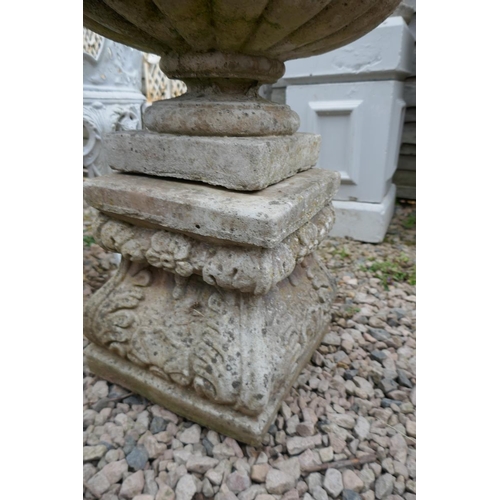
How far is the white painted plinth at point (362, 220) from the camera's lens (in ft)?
8.55

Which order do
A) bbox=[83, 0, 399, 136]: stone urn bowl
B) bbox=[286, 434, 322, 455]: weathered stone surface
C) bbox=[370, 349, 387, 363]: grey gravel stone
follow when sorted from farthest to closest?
bbox=[370, 349, 387, 363]: grey gravel stone, bbox=[286, 434, 322, 455]: weathered stone surface, bbox=[83, 0, 399, 136]: stone urn bowl

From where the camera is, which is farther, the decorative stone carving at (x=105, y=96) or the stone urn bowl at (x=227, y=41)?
the decorative stone carving at (x=105, y=96)

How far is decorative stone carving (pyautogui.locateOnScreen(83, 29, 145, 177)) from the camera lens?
207cm

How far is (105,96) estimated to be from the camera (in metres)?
2.13

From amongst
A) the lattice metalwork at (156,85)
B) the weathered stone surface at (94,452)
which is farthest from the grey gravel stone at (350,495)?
the lattice metalwork at (156,85)

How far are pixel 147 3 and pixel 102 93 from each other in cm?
135

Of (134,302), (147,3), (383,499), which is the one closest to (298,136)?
(147,3)

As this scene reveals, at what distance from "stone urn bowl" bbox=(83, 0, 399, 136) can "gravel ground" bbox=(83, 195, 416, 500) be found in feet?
3.11

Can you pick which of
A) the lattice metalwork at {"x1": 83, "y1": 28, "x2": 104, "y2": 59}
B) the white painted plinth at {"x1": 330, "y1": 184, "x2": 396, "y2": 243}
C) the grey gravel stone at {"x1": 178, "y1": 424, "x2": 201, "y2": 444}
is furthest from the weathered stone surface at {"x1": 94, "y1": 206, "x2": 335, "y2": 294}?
the lattice metalwork at {"x1": 83, "y1": 28, "x2": 104, "y2": 59}

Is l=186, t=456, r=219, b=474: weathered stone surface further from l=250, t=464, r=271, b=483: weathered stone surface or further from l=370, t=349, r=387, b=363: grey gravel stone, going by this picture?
l=370, t=349, r=387, b=363: grey gravel stone

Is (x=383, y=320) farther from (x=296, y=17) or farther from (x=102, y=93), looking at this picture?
(x=102, y=93)

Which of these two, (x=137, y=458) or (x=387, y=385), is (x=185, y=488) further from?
(x=387, y=385)

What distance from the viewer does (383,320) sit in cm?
180

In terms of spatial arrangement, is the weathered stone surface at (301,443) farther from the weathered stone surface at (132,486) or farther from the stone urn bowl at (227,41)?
the stone urn bowl at (227,41)
